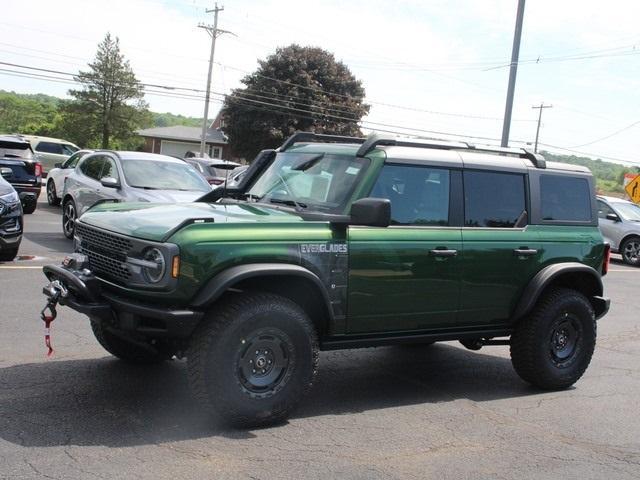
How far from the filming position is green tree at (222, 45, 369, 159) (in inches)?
2071

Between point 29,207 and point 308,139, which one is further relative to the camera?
point 29,207

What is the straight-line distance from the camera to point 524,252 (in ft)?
19.1

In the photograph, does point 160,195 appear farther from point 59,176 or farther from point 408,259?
point 59,176

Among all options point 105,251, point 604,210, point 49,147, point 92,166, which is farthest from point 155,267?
point 49,147

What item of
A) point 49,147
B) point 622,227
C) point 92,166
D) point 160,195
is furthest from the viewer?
point 49,147

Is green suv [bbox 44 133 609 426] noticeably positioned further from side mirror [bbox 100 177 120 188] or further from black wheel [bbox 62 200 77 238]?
black wheel [bbox 62 200 77 238]

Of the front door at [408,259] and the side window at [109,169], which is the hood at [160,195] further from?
the front door at [408,259]

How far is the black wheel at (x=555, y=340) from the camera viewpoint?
19.7 feet

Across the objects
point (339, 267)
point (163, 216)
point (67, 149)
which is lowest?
point (339, 267)

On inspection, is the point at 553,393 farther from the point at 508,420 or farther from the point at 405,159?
the point at 405,159

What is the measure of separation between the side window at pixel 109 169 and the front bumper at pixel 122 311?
7.63m

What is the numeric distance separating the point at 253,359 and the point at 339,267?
86 centimetres

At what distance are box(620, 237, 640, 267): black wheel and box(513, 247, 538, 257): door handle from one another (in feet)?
50.0

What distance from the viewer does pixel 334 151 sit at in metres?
5.55
